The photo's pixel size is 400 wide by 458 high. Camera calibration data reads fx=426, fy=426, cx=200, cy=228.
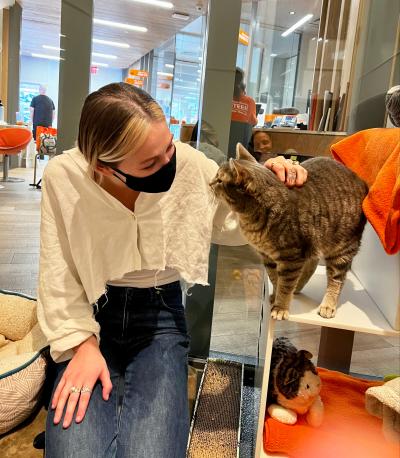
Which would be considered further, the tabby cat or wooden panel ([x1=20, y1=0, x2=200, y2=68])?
wooden panel ([x1=20, y1=0, x2=200, y2=68])

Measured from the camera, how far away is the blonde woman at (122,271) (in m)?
0.89

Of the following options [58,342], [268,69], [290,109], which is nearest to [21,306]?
[58,342]

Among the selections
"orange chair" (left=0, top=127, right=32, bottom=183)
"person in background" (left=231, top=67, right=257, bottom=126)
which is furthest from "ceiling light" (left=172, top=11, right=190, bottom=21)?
"orange chair" (left=0, top=127, right=32, bottom=183)

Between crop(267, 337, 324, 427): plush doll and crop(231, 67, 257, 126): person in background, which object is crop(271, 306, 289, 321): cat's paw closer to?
crop(267, 337, 324, 427): plush doll

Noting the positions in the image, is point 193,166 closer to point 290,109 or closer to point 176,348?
point 176,348

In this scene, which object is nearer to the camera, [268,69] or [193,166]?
[193,166]

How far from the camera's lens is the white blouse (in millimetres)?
986

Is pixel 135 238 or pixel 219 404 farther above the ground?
pixel 135 238

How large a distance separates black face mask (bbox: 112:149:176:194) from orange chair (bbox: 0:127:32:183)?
2.62 meters

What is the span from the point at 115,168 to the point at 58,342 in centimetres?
41

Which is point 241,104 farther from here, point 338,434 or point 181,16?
point 338,434

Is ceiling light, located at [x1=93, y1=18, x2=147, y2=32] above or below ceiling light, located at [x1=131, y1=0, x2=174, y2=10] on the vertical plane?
below

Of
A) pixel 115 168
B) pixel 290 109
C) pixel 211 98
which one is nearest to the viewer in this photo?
pixel 115 168

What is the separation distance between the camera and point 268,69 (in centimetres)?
293
